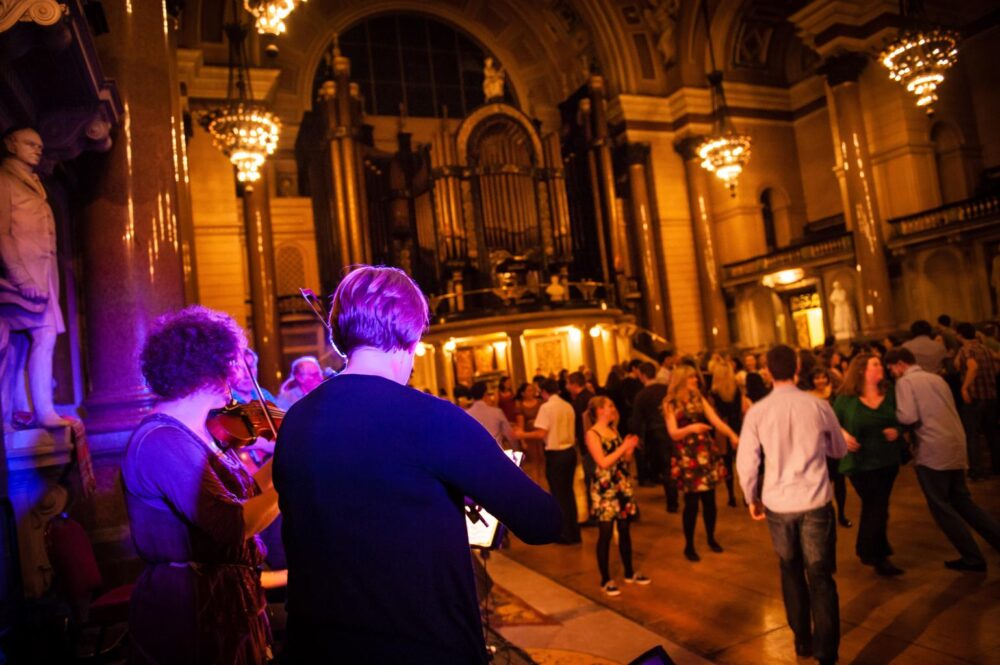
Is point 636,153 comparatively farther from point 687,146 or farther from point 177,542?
point 177,542

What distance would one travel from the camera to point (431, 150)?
17391 mm

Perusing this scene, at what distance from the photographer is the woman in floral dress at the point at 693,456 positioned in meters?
5.64

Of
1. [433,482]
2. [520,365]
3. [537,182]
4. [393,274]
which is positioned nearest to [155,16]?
[393,274]

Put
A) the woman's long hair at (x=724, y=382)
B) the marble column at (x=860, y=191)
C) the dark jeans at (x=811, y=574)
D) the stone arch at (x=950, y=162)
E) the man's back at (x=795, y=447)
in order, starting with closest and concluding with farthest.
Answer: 1. the dark jeans at (x=811, y=574)
2. the man's back at (x=795, y=447)
3. the woman's long hair at (x=724, y=382)
4. the marble column at (x=860, y=191)
5. the stone arch at (x=950, y=162)

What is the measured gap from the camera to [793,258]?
57.8 ft

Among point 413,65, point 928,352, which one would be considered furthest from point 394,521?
point 413,65

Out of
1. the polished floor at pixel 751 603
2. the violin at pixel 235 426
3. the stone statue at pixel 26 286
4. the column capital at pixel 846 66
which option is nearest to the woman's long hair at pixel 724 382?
the polished floor at pixel 751 603

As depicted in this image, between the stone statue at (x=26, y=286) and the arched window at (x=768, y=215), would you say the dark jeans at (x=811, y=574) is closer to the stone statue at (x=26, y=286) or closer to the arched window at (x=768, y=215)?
the stone statue at (x=26, y=286)

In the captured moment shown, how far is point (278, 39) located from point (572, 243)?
9395mm

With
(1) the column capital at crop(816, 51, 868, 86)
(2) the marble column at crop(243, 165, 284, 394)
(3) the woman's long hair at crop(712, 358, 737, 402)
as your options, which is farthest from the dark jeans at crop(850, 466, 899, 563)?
(1) the column capital at crop(816, 51, 868, 86)

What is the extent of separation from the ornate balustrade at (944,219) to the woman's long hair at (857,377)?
38.1ft

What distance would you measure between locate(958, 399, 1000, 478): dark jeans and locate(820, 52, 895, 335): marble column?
28.2 feet

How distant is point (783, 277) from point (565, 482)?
13091mm

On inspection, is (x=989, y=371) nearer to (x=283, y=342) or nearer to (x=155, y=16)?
(x=155, y=16)
